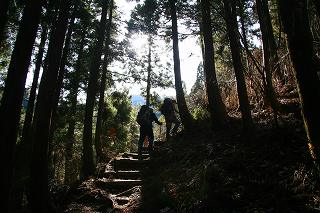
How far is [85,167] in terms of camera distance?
12.3 metres

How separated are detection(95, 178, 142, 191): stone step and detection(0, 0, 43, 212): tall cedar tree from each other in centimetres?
424

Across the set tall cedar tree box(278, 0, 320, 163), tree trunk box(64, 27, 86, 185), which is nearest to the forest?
tall cedar tree box(278, 0, 320, 163)

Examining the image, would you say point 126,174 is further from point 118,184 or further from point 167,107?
point 167,107

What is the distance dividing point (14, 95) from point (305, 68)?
546 centimetres

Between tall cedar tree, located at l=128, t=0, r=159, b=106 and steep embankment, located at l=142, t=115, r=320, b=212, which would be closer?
steep embankment, located at l=142, t=115, r=320, b=212

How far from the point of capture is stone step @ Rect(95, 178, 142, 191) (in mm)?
10086

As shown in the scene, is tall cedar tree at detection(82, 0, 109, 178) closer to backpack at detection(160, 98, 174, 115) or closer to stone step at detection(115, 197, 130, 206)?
backpack at detection(160, 98, 174, 115)

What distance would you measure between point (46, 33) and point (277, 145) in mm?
13174

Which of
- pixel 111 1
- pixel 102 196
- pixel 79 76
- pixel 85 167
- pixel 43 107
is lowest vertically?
pixel 102 196

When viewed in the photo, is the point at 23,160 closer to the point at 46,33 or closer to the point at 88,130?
the point at 88,130

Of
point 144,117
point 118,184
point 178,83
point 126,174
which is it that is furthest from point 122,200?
point 178,83

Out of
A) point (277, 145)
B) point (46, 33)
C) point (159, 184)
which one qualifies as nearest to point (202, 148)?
point (159, 184)

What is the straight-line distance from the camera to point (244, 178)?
19.9 ft

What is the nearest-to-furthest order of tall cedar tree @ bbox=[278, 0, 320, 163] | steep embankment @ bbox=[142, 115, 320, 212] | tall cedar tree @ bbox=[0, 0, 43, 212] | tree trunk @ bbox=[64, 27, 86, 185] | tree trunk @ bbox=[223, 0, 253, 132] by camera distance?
tall cedar tree @ bbox=[278, 0, 320, 163]
steep embankment @ bbox=[142, 115, 320, 212]
tall cedar tree @ bbox=[0, 0, 43, 212]
tree trunk @ bbox=[223, 0, 253, 132]
tree trunk @ bbox=[64, 27, 86, 185]
